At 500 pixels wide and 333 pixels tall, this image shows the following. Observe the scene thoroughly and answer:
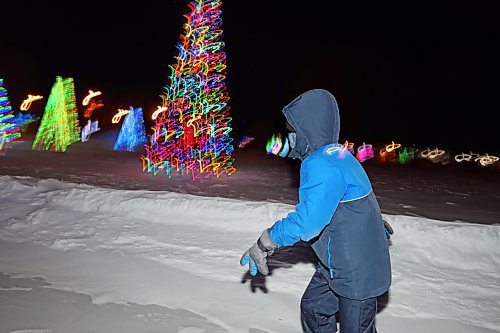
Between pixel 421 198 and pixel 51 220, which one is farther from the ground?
pixel 51 220

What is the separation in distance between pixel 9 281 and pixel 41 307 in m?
0.81

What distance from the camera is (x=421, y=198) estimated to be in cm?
1068

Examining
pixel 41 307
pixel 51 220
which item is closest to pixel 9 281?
pixel 41 307

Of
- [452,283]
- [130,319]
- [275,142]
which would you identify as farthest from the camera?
[275,142]

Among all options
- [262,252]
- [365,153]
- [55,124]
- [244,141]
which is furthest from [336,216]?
[244,141]

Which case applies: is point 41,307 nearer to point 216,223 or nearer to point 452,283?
point 216,223

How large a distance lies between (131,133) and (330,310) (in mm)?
22297

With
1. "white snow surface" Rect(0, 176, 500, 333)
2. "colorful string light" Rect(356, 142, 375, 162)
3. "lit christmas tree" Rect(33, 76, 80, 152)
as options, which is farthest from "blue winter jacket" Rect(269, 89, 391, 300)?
"colorful string light" Rect(356, 142, 375, 162)

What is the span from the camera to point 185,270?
4.62 meters

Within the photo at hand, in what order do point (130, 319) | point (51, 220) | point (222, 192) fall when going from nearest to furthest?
point (130, 319) < point (51, 220) < point (222, 192)

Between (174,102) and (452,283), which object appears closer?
(452,283)

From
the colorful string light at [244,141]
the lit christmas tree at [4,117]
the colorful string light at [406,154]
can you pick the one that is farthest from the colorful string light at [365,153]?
the lit christmas tree at [4,117]

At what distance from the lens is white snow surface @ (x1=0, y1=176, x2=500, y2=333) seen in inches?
141

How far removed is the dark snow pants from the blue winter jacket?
9cm
